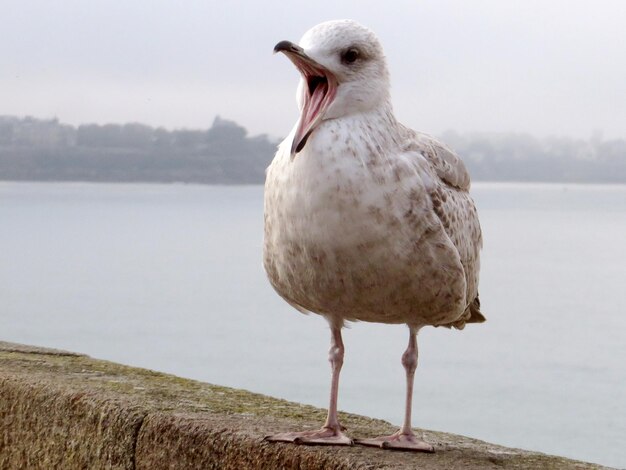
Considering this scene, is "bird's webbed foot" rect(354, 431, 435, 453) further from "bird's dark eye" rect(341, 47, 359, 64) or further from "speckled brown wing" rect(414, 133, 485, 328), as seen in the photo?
"bird's dark eye" rect(341, 47, 359, 64)

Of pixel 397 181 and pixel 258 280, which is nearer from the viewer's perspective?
pixel 397 181

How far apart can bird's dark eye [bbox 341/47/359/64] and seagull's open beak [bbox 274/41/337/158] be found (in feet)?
0.20

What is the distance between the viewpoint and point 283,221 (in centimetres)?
339

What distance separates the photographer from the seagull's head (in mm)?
3318

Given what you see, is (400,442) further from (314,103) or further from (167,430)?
(314,103)

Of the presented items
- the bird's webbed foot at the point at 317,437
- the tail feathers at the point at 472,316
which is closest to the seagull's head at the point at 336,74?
the bird's webbed foot at the point at 317,437

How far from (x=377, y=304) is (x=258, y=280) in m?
59.3

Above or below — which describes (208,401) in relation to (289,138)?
below

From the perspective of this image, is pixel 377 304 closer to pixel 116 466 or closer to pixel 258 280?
pixel 116 466

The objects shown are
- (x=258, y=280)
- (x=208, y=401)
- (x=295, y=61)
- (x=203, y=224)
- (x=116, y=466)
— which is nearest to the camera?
(x=295, y=61)

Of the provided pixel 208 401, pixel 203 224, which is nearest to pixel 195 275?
pixel 203 224

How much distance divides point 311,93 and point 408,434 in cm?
108

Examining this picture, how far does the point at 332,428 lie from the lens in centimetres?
359

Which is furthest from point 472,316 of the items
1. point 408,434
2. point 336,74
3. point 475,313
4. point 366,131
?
point 336,74
